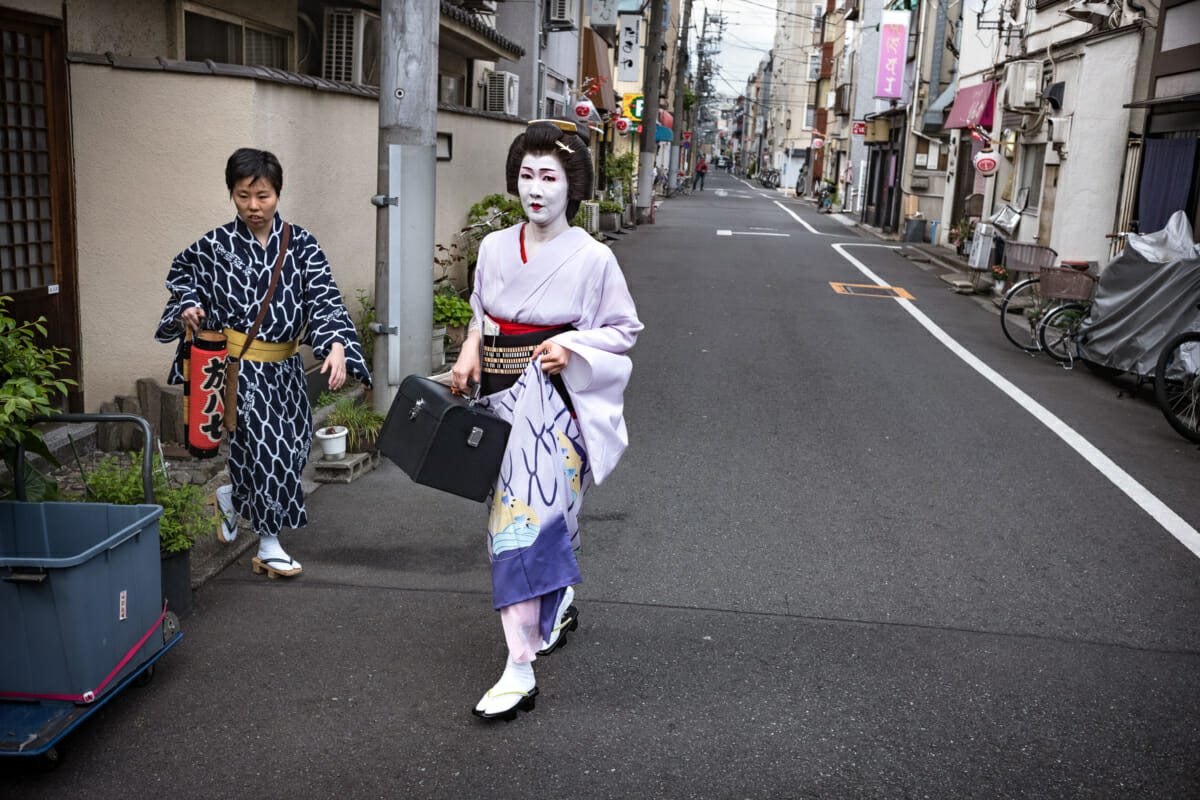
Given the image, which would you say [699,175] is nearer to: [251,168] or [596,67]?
[596,67]

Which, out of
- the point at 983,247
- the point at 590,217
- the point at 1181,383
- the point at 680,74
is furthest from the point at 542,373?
the point at 680,74

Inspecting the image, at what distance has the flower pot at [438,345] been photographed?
9.12m

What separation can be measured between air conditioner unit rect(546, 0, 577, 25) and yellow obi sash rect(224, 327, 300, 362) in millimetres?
20667

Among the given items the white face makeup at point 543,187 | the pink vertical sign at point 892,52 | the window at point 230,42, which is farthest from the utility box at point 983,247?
the pink vertical sign at point 892,52

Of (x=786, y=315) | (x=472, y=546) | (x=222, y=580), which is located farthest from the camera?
(x=786, y=315)

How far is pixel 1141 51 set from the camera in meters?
15.6

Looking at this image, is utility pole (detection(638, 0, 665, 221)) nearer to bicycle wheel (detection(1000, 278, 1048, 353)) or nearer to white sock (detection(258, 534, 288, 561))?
bicycle wheel (detection(1000, 278, 1048, 353))

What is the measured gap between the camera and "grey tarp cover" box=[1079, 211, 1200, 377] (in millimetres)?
9516

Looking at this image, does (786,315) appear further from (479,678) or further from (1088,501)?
(479,678)

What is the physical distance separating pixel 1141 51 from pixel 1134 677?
14.2 metres

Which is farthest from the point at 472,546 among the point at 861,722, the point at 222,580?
the point at 861,722

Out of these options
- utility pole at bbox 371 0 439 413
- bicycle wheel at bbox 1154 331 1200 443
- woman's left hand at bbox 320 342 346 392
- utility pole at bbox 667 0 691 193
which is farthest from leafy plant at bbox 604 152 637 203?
woman's left hand at bbox 320 342 346 392

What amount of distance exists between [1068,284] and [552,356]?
9.29 meters

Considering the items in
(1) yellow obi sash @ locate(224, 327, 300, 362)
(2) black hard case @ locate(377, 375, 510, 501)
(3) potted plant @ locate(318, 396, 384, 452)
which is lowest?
(3) potted plant @ locate(318, 396, 384, 452)
